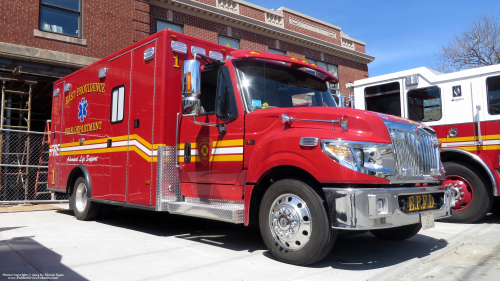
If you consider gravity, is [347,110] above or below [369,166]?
above

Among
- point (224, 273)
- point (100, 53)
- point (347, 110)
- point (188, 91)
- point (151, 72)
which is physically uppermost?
point (100, 53)

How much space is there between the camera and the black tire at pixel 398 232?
212 inches

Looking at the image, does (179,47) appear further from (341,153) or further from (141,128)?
(341,153)

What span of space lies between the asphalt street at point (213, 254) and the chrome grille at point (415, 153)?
105 cm

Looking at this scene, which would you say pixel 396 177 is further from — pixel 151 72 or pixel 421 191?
pixel 151 72

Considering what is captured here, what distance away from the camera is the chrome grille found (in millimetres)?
4285

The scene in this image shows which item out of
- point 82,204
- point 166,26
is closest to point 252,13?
point 166,26

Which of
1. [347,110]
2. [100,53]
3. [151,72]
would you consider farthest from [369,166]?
[100,53]

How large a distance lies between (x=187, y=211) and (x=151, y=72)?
2.23m

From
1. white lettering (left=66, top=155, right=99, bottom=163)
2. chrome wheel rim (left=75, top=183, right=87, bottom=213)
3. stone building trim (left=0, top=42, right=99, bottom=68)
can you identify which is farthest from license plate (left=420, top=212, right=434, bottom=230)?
Result: stone building trim (left=0, top=42, right=99, bottom=68)

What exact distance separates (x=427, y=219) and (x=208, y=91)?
10.6ft

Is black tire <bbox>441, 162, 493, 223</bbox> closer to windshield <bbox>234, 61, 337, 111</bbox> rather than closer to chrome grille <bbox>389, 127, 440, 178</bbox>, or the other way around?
chrome grille <bbox>389, 127, 440, 178</bbox>

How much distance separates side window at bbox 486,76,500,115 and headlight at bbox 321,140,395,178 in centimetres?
410

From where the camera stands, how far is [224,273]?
4.18 metres
